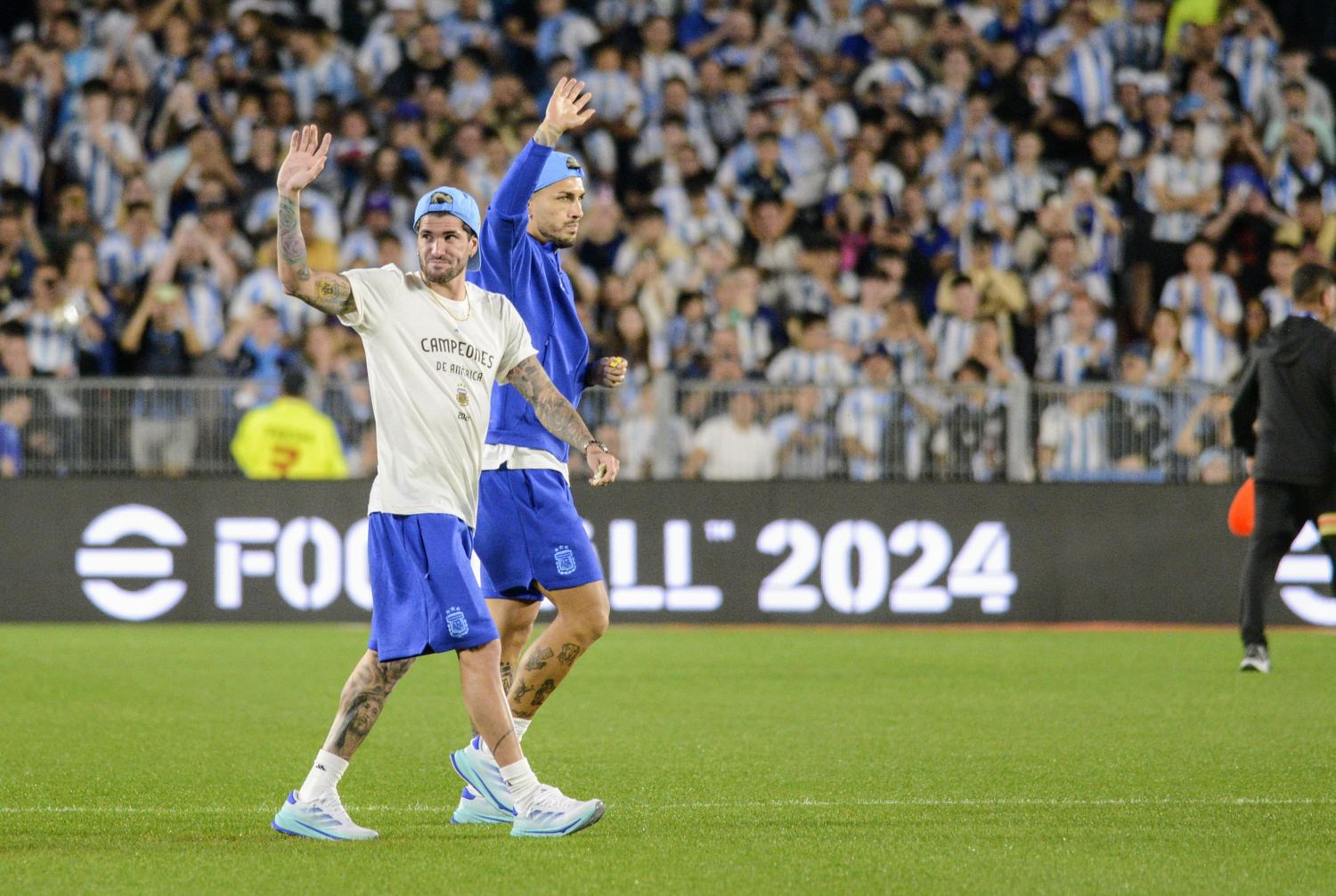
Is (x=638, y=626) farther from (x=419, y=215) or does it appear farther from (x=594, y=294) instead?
(x=419, y=215)

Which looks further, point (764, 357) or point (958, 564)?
point (764, 357)

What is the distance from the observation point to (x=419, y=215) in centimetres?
625

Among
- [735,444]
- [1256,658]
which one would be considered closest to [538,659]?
[1256,658]

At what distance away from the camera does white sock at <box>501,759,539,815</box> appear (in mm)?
6086

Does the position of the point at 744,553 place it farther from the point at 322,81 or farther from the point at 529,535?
the point at 529,535

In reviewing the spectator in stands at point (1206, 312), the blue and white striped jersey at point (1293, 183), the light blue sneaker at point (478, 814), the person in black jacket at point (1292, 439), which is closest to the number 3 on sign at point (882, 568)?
the spectator in stands at point (1206, 312)

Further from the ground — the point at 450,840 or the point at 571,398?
the point at 571,398

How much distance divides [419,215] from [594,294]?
11335 mm

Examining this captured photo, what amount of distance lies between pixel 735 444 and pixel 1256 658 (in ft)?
17.6

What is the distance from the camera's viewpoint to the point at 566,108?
6.60 metres

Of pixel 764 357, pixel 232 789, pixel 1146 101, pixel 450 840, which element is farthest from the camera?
pixel 1146 101

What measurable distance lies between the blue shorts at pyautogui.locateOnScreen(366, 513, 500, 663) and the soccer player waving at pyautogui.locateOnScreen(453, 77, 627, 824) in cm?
81

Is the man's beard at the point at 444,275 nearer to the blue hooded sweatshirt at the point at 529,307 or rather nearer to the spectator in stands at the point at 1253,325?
the blue hooded sweatshirt at the point at 529,307

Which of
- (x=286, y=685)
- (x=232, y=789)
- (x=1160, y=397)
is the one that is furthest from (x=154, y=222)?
(x=232, y=789)
